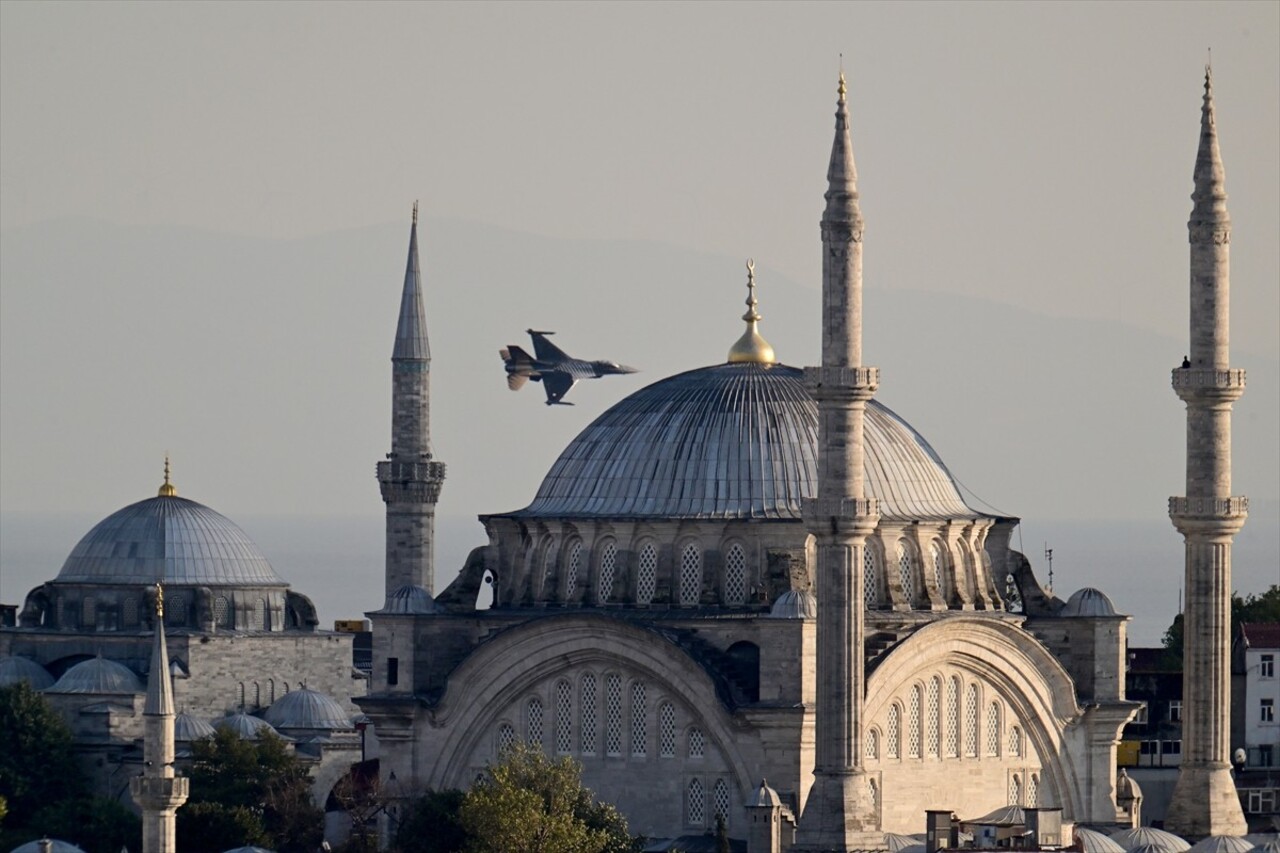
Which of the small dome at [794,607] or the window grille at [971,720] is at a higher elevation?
the small dome at [794,607]

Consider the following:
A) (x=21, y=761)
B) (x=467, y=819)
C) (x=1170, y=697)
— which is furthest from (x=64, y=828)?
(x=1170, y=697)

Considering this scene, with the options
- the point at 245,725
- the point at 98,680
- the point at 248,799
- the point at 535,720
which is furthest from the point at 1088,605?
the point at 98,680

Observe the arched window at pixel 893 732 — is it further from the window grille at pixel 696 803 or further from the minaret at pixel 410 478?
the minaret at pixel 410 478

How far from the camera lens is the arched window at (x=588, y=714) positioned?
80375mm

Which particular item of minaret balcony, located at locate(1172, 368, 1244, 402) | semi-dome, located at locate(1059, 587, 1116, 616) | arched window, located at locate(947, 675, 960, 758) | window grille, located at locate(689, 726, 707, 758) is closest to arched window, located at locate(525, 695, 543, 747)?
window grille, located at locate(689, 726, 707, 758)

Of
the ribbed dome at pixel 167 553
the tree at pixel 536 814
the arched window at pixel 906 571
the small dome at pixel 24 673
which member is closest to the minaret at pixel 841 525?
the tree at pixel 536 814

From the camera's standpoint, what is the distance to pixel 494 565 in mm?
83875

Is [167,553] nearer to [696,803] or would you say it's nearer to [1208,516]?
[696,803]

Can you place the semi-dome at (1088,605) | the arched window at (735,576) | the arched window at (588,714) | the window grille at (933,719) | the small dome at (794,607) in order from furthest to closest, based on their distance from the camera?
the semi-dome at (1088,605) < the arched window at (735,576) < the arched window at (588,714) < the window grille at (933,719) < the small dome at (794,607)

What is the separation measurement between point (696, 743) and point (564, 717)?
286 centimetres

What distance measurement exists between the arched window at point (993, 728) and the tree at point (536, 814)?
7017 mm

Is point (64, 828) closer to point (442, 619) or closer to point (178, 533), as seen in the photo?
point (442, 619)

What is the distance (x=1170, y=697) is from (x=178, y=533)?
2166cm

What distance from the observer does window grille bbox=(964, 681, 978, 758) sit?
8088 cm
